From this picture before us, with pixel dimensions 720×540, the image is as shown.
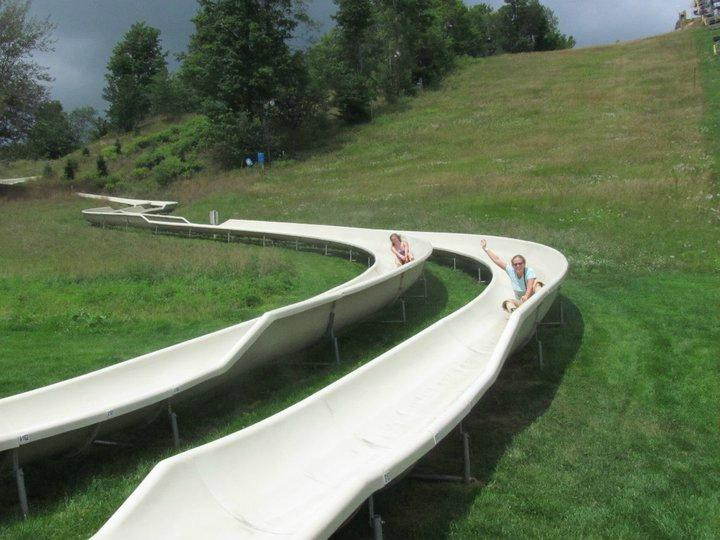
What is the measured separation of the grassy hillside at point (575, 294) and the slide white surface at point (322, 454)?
15.2 inches

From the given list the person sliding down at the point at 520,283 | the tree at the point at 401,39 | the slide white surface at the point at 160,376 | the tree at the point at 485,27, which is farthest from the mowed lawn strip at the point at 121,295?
the tree at the point at 485,27

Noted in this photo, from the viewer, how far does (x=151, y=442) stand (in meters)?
5.55

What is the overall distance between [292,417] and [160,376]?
233 cm

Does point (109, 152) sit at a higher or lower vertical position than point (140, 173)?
higher

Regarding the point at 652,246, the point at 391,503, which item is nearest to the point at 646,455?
the point at 391,503

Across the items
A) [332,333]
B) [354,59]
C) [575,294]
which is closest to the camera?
[332,333]

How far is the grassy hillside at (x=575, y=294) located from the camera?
4301 millimetres

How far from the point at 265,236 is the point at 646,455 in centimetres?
1423

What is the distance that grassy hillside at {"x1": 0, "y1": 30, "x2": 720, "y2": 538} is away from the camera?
4.30m

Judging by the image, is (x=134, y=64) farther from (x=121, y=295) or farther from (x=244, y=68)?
(x=121, y=295)

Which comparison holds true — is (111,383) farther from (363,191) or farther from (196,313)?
(363,191)

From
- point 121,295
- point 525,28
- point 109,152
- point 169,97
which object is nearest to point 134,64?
point 169,97

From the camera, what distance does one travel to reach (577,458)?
16.2ft

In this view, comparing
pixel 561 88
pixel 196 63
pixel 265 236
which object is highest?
pixel 196 63
